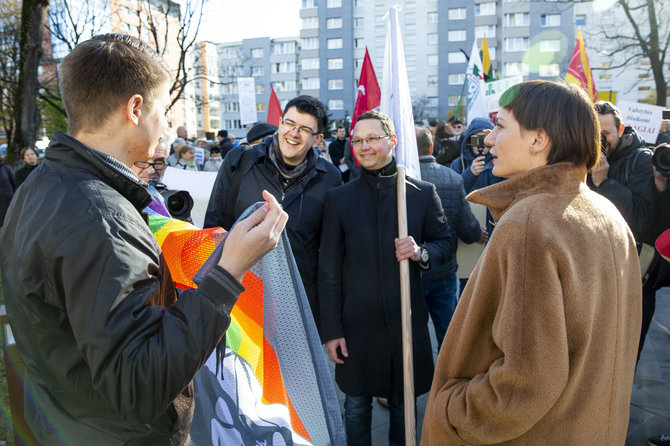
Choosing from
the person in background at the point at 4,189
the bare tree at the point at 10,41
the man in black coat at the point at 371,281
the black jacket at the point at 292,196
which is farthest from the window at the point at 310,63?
the man in black coat at the point at 371,281

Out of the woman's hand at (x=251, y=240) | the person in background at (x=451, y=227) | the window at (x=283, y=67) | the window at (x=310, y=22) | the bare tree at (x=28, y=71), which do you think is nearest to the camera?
the woman's hand at (x=251, y=240)

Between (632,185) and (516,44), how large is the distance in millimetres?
61927

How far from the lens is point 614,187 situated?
3604mm

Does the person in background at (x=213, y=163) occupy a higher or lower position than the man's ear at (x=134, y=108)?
lower

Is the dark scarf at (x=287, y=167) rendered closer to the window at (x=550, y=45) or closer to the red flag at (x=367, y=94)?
the red flag at (x=367, y=94)

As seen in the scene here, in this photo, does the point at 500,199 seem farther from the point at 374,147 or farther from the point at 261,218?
the point at 374,147

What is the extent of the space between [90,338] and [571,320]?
4.13ft

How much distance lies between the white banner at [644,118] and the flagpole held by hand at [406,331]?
427 cm

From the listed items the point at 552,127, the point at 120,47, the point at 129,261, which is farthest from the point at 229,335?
the point at 552,127

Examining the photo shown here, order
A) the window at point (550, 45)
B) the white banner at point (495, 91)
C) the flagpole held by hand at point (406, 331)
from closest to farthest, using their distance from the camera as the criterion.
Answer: the flagpole held by hand at point (406, 331) → the white banner at point (495, 91) → the window at point (550, 45)

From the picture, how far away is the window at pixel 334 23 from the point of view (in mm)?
66375

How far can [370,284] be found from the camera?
3.01 m

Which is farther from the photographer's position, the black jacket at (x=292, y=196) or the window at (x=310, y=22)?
the window at (x=310, y=22)

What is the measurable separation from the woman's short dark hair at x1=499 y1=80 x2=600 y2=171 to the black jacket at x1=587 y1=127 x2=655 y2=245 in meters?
2.26
